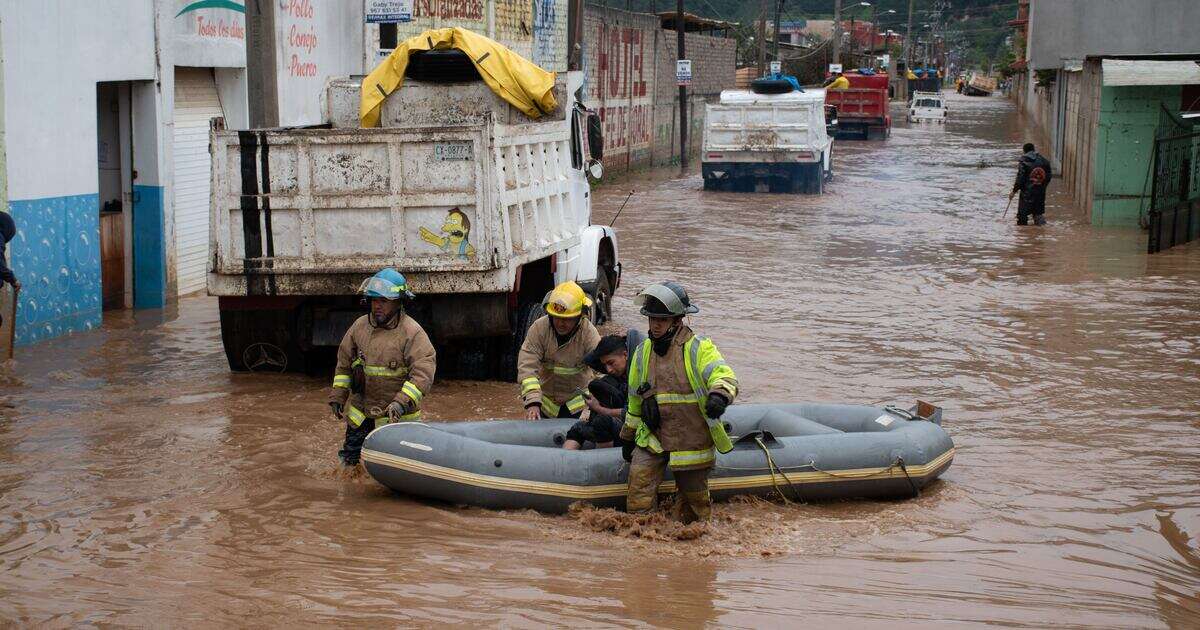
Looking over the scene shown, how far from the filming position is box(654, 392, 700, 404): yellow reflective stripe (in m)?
7.02

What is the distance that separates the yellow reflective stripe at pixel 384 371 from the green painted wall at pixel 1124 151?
1854cm

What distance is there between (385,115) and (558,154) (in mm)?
1848

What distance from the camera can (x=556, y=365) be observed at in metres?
8.34

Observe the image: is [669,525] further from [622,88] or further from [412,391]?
[622,88]

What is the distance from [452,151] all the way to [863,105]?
136 ft

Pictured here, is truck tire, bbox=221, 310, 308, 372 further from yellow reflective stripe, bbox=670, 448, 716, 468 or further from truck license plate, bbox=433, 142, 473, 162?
yellow reflective stripe, bbox=670, 448, 716, 468

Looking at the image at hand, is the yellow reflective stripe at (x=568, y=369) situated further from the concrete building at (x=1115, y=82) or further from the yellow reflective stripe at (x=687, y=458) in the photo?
the concrete building at (x=1115, y=82)

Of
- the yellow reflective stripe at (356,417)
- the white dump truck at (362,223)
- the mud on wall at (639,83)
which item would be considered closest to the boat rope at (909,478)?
the yellow reflective stripe at (356,417)

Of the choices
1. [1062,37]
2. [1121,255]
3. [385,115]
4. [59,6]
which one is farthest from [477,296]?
[1062,37]

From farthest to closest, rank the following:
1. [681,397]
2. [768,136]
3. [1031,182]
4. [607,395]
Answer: [768,136], [1031,182], [607,395], [681,397]

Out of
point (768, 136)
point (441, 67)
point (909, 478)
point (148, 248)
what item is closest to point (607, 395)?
point (909, 478)

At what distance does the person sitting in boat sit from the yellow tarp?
16.7ft

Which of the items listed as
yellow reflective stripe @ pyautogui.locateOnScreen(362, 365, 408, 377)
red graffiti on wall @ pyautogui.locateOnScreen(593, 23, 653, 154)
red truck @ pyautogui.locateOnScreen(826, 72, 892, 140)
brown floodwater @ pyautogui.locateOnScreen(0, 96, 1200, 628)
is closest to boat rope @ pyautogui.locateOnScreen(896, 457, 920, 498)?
brown floodwater @ pyautogui.locateOnScreen(0, 96, 1200, 628)

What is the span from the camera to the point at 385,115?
1293 cm
